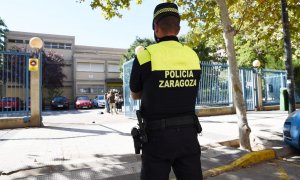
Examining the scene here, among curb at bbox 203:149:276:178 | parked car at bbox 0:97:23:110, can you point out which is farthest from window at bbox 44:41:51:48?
curb at bbox 203:149:276:178

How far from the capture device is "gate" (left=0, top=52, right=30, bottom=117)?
29.1ft

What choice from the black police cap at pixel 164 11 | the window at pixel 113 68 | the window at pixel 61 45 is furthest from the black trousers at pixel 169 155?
the window at pixel 61 45

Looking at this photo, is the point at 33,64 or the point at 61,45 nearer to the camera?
the point at 33,64

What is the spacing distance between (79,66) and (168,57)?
36809 mm

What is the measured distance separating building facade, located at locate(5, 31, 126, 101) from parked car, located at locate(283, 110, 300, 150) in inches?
1307

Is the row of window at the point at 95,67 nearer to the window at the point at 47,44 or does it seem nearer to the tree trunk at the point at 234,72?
the window at the point at 47,44

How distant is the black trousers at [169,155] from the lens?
2.13 m

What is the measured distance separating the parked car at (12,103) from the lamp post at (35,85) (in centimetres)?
39

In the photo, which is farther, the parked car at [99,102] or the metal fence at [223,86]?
the parked car at [99,102]

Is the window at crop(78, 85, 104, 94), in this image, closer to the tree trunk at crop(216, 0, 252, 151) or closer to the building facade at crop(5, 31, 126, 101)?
the building facade at crop(5, 31, 126, 101)

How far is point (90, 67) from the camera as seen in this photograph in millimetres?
38281

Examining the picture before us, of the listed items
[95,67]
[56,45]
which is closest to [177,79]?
[95,67]

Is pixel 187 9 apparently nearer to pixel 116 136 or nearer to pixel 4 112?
pixel 116 136

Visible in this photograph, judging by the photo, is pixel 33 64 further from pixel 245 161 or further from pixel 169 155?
pixel 169 155
